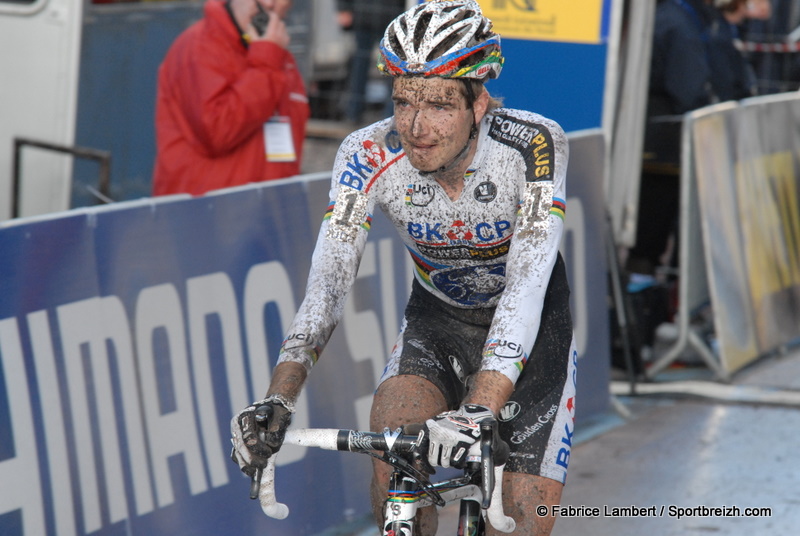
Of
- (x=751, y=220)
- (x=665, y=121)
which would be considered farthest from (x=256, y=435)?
(x=665, y=121)

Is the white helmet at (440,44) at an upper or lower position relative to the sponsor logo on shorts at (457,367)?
upper

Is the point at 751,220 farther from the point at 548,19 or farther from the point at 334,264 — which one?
the point at 334,264

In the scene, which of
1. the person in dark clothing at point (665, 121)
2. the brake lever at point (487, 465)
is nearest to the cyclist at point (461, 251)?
the brake lever at point (487, 465)

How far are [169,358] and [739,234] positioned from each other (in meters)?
4.92

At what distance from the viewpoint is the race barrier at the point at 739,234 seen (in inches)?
308

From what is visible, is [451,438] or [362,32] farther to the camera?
[362,32]

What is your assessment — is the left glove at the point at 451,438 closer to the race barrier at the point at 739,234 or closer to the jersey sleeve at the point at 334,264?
the jersey sleeve at the point at 334,264

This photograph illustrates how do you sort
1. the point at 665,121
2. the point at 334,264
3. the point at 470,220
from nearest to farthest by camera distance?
the point at 334,264
the point at 470,220
the point at 665,121

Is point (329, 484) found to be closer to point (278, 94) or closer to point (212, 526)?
point (212, 526)

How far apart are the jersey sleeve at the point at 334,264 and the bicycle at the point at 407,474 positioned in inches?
13.1

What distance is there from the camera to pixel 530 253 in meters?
3.31

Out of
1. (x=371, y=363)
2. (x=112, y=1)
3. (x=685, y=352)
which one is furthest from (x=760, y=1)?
(x=371, y=363)

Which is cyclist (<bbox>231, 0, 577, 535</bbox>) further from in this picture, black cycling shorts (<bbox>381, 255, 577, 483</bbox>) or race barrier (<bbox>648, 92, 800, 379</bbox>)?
race barrier (<bbox>648, 92, 800, 379</bbox>)

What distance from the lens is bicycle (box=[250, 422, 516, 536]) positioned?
8.93ft
